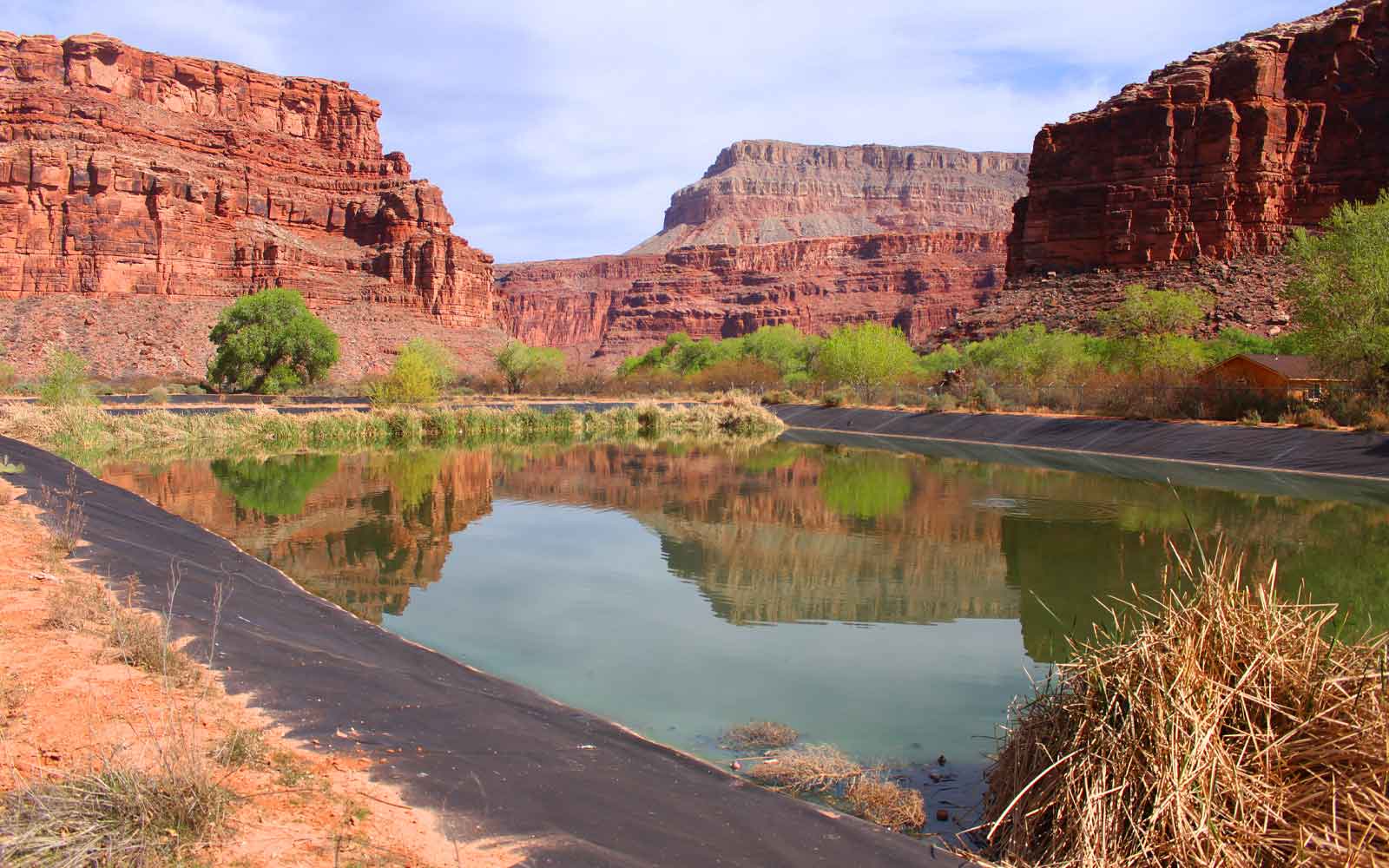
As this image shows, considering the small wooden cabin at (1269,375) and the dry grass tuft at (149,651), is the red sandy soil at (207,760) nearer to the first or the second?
the dry grass tuft at (149,651)

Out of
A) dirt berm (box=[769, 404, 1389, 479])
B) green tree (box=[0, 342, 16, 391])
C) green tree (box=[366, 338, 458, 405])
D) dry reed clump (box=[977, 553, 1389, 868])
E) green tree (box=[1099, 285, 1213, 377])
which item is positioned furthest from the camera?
green tree (box=[0, 342, 16, 391])

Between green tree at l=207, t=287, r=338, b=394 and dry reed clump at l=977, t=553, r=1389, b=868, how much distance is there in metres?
64.6

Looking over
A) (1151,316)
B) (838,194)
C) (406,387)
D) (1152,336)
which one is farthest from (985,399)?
(838,194)

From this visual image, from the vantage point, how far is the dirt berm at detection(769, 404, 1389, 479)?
2575 centimetres

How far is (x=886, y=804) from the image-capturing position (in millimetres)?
5887

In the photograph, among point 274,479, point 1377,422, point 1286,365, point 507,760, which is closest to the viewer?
point 507,760

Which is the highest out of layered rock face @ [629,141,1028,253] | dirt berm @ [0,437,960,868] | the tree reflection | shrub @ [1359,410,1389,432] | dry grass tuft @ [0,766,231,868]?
layered rock face @ [629,141,1028,253]

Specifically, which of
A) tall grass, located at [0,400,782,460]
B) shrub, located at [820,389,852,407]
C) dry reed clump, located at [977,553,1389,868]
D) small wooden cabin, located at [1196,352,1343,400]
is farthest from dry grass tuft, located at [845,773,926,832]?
shrub, located at [820,389,852,407]

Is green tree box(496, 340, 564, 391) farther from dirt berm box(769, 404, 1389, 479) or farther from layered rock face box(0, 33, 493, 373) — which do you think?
dirt berm box(769, 404, 1389, 479)

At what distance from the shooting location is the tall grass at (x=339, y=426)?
30672mm

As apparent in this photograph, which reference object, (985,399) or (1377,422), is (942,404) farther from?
(1377,422)

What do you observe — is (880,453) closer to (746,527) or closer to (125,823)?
(746,527)

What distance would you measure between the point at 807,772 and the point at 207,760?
13.1ft

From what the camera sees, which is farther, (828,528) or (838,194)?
(838,194)
